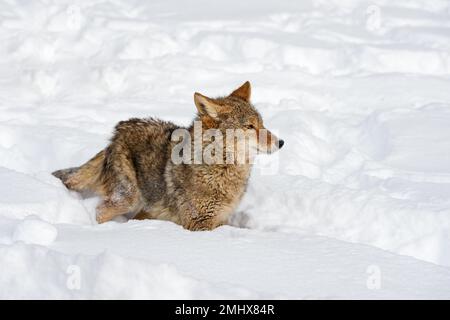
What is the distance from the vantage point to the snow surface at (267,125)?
13.0 feet

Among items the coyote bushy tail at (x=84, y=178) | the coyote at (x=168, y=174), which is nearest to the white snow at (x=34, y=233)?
the coyote at (x=168, y=174)

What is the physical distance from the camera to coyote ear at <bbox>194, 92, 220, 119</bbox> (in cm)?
577

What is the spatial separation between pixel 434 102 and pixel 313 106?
1843 mm

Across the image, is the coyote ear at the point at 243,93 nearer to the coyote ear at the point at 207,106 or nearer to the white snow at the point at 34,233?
the coyote ear at the point at 207,106

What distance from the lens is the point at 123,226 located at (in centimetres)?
520

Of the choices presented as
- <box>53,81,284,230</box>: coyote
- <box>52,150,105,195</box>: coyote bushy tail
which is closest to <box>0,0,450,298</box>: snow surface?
<box>52,150,105,195</box>: coyote bushy tail

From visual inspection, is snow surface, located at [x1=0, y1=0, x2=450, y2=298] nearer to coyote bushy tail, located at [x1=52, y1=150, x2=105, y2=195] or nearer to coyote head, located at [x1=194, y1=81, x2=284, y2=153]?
coyote bushy tail, located at [x1=52, y1=150, x2=105, y2=195]

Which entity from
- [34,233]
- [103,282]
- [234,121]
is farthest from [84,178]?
[103,282]

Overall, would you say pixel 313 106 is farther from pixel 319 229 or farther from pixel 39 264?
pixel 39 264

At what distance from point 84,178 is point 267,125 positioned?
3104 mm

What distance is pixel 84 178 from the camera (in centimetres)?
643

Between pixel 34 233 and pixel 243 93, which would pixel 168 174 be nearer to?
Result: pixel 243 93

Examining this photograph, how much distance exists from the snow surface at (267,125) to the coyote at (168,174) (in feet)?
0.90

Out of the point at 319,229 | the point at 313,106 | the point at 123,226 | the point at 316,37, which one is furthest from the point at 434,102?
the point at 123,226
